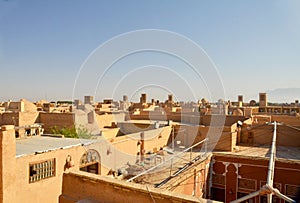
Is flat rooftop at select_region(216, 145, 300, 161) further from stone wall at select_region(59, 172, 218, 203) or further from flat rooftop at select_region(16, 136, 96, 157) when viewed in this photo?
stone wall at select_region(59, 172, 218, 203)

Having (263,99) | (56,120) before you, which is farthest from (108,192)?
(263,99)

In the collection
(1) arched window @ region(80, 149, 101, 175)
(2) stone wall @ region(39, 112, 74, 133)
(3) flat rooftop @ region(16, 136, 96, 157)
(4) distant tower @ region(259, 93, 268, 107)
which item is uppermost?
(4) distant tower @ region(259, 93, 268, 107)

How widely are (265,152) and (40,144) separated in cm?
946

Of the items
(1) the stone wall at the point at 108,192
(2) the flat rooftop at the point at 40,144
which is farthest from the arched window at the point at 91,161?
(1) the stone wall at the point at 108,192

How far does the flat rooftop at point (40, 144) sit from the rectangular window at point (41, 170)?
0.38 m

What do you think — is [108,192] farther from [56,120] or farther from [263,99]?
[263,99]

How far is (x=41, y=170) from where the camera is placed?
8.27 metres

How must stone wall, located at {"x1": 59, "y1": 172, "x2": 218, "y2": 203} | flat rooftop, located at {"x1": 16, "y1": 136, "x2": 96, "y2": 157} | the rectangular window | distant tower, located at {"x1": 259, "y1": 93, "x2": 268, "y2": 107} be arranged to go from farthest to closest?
distant tower, located at {"x1": 259, "y1": 93, "x2": 268, "y2": 107}
flat rooftop, located at {"x1": 16, "y1": 136, "x2": 96, "y2": 157}
the rectangular window
stone wall, located at {"x1": 59, "y1": 172, "x2": 218, "y2": 203}

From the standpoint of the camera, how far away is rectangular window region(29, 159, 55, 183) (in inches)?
314

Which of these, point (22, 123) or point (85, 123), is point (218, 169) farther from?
point (22, 123)

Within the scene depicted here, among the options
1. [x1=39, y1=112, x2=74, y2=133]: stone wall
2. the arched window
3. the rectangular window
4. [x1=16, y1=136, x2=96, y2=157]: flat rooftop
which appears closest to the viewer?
the rectangular window

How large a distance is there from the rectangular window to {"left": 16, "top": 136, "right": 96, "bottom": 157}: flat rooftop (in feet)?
1.24

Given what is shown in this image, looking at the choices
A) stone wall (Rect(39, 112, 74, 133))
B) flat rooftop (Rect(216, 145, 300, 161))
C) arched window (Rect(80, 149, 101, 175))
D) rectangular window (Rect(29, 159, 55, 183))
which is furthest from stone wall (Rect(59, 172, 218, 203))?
stone wall (Rect(39, 112, 74, 133))

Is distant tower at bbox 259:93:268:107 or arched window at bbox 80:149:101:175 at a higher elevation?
distant tower at bbox 259:93:268:107
